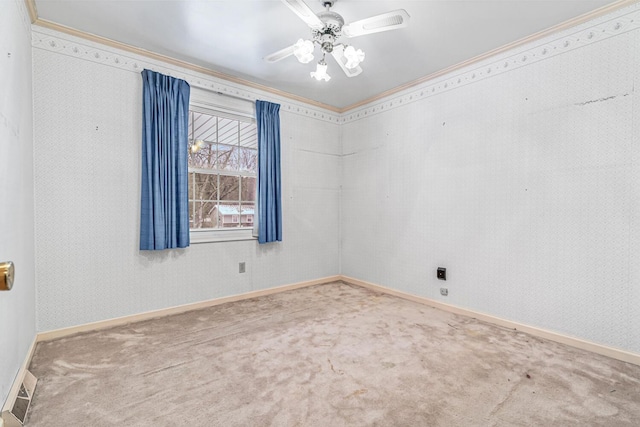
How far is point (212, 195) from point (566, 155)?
3.38 metres

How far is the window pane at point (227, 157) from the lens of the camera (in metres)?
3.54

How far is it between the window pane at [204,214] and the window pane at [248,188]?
0.41 metres

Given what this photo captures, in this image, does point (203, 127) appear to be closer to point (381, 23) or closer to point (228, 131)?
point (228, 131)

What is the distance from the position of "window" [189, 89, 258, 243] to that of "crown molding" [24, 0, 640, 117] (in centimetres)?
40

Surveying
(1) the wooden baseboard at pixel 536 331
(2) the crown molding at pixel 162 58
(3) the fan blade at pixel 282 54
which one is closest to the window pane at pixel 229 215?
(2) the crown molding at pixel 162 58

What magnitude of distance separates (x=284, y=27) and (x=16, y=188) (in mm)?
2157

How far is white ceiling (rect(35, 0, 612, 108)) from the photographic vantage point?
2234 mm

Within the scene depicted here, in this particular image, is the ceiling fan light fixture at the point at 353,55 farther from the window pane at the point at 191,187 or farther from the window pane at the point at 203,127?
the window pane at the point at 191,187

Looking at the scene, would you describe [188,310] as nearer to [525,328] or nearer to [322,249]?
[322,249]

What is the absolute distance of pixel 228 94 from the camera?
11.5 ft

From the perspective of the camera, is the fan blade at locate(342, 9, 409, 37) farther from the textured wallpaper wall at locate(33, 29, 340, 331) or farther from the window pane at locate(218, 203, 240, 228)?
the window pane at locate(218, 203, 240, 228)

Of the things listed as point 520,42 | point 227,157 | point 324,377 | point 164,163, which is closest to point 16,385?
point 324,377

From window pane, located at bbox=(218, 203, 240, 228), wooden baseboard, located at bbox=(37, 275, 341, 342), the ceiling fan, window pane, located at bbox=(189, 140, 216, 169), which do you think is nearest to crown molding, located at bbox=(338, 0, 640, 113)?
the ceiling fan

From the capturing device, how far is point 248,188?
12.5 ft
